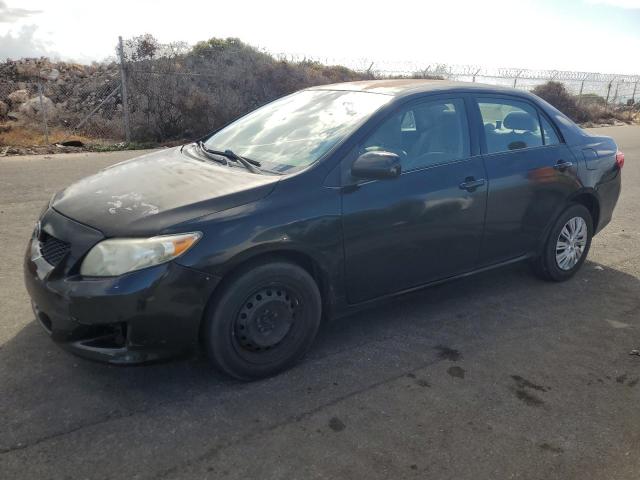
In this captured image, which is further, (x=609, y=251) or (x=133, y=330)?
(x=609, y=251)

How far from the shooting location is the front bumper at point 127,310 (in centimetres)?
293

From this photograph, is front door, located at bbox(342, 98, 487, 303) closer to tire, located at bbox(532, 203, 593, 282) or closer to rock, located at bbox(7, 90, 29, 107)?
tire, located at bbox(532, 203, 593, 282)

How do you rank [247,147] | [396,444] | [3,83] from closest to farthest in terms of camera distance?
1. [396,444]
2. [247,147]
3. [3,83]

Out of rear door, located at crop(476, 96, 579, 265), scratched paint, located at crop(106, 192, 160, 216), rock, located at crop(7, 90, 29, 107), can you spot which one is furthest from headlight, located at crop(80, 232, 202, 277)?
rock, located at crop(7, 90, 29, 107)

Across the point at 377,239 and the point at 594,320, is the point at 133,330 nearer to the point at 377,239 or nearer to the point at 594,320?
the point at 377,239

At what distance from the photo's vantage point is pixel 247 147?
412cm

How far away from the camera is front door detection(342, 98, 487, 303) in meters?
3.63

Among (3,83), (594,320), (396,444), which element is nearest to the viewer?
(396,444)

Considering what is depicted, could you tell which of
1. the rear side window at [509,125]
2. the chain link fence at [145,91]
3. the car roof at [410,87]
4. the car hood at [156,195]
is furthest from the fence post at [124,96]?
the rear side window at [509,125]

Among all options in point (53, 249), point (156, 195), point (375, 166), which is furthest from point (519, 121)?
point (53, 249)

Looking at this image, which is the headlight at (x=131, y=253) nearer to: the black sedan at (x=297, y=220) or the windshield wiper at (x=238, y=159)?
the black sedan at (x=297, y=220)

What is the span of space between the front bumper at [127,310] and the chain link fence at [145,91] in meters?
10.7

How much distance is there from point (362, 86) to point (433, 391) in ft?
7.52

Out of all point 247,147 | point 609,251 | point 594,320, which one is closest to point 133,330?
point 247,147
